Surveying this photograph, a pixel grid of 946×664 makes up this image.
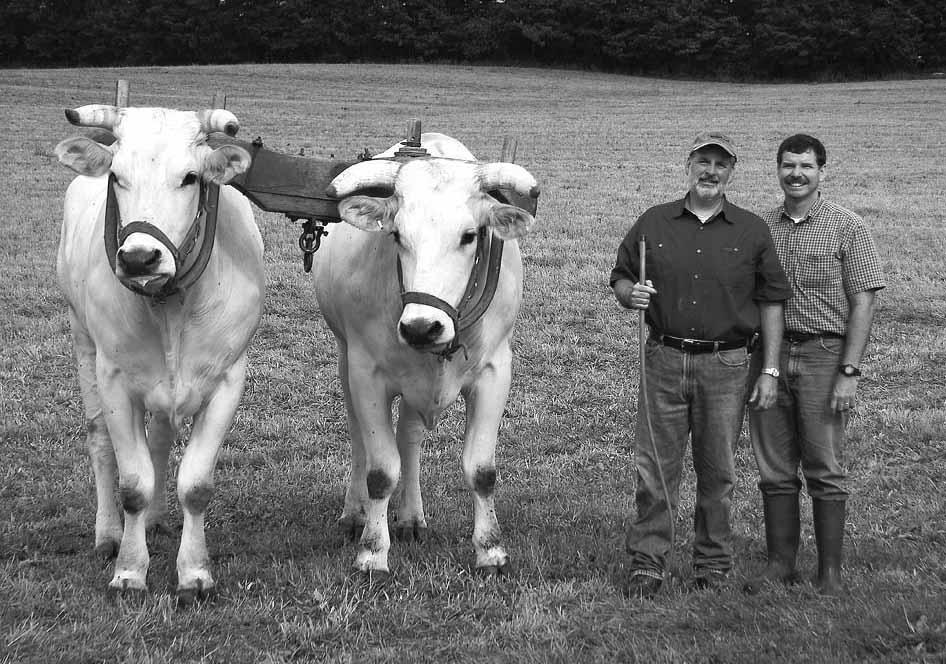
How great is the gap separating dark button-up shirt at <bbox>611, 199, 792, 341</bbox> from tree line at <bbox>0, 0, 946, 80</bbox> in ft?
158

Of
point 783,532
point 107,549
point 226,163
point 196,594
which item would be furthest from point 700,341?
point 107,549

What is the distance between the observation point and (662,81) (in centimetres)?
5059

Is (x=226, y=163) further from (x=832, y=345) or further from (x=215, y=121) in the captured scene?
(x=832, y=345)

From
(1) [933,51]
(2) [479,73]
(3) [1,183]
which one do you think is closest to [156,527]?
(3) [1,183]

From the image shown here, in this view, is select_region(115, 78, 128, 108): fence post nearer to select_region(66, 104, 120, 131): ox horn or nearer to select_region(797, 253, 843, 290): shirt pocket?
select_region(66, 104, 120, 131): ox horn

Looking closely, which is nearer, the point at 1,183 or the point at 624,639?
the point at 624,639

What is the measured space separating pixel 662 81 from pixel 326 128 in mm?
27234

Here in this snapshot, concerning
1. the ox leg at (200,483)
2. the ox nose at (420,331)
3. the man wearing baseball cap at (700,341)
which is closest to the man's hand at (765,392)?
the man wearing baseball cap at (700,341)

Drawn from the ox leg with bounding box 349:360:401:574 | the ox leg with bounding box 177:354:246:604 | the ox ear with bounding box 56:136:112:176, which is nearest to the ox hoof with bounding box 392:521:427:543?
the ox leg with bounding box 349:360:401:574

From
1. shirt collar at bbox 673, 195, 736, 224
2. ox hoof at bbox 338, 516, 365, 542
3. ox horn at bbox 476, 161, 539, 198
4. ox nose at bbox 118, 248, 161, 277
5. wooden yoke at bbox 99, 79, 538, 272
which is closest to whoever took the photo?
ox nose at bbox 118, 248, 161, 277

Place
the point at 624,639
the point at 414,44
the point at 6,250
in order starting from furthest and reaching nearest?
the point at 414,44
the point at 6,250
the point at 624,639

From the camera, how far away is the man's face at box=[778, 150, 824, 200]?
5.33 metres

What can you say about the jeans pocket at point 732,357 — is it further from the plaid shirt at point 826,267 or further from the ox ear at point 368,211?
the ox ear at point 368,211

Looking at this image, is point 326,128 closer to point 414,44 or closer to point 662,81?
point 662,81
